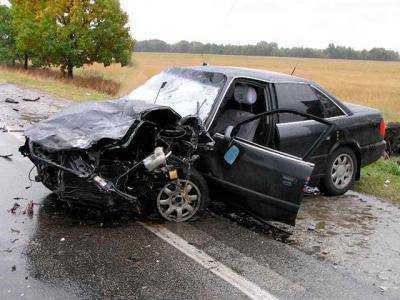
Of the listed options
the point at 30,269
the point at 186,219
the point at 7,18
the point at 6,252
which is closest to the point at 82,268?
the point at 30,269

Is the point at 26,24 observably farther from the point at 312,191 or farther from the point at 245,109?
the point at 245,109

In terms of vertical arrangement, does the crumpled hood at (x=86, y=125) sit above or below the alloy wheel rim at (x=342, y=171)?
above

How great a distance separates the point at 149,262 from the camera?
4.45 meters

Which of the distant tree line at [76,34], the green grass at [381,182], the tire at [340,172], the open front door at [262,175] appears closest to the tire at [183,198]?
the open front door at [262,175]

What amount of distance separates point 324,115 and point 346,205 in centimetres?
127

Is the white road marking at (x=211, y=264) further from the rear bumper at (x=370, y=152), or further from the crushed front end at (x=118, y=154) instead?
the rear bumper at (x=370, y=152)

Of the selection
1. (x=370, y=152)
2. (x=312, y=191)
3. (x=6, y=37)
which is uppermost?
(x=6, y=37)

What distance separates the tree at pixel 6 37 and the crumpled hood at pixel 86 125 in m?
37.3

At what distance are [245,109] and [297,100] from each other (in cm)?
77

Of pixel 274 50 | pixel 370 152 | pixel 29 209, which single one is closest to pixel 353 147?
pixel 370 152

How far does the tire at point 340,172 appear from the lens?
23.1ft

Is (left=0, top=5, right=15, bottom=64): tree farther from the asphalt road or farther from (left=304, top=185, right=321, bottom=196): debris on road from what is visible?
the asphalt road

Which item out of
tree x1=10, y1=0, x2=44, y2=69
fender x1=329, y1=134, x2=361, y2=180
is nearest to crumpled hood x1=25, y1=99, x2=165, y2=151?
fender x1=329, y1=134, x2=361, y2=180

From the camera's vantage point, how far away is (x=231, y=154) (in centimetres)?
546
